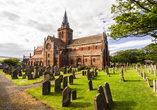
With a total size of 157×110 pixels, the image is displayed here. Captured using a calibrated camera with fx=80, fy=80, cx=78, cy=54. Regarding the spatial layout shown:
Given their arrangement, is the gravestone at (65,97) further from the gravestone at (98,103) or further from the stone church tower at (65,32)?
the stone church tower at (65,32)

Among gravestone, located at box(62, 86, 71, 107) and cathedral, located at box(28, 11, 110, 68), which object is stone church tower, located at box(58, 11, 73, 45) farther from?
gravestone, located at box(62, 86, 71, 107)

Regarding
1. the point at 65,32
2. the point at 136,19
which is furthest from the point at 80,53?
the point at 136,19

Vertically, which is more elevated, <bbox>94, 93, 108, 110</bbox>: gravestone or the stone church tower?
the stone church tower

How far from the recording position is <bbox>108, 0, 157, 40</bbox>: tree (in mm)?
5990

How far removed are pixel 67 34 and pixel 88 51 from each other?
1611cm

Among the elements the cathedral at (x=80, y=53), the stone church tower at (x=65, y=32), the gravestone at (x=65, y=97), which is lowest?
the gravestone at (x=65, y=97)

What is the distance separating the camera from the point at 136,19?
6.59 m

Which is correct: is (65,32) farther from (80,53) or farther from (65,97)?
(65,97)

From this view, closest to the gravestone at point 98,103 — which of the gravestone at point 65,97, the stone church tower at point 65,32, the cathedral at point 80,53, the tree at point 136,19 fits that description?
the gravestone at point 65,97

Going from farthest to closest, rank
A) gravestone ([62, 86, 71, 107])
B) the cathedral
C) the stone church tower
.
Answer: the stone church tower
the cathedral
gravestone ([62, 86, 71, 107])

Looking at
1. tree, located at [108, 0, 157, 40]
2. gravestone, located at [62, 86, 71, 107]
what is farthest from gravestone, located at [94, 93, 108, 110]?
tree, located at [108, 0, 157, 40]

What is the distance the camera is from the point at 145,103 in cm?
437

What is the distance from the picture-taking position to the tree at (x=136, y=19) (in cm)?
599

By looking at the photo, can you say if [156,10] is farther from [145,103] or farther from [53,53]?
[53,53]
